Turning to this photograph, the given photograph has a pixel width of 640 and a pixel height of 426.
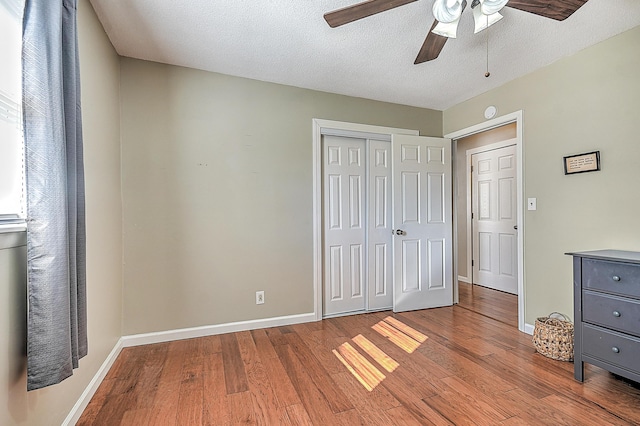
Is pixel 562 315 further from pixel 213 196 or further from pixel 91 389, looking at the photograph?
pixel 91 389

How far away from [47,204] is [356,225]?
8.79ft

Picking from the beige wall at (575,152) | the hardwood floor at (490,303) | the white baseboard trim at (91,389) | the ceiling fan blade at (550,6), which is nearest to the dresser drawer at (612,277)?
the beige wall at (575,152)

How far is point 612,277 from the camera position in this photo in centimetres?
186

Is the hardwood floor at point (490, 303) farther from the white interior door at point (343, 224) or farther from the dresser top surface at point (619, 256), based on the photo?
the white interior door at point (343, 224)

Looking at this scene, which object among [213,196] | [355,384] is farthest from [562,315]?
[213,196]

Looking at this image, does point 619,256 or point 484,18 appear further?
point 619,256

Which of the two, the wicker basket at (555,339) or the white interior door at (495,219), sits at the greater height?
the white interior door at (495,219)

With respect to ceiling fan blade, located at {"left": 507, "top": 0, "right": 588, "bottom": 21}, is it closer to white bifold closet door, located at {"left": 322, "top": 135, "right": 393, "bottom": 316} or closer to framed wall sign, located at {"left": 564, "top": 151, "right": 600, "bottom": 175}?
framed wall sign, located at {"left": 564, "top": 151, "right": 600, "bottom": 175}

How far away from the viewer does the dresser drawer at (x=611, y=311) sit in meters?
1.77

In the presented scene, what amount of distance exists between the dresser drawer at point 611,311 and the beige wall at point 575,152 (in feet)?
1.81

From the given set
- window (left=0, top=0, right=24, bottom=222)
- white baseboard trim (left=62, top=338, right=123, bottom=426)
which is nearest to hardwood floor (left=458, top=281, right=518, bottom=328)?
white baseboard trim (left=62, top=338, right=123, bottom=426)

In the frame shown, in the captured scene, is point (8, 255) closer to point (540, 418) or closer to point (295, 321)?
point (295, 321)

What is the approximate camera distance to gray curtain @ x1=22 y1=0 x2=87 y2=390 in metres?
1.14

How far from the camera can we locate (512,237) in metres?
4.25
